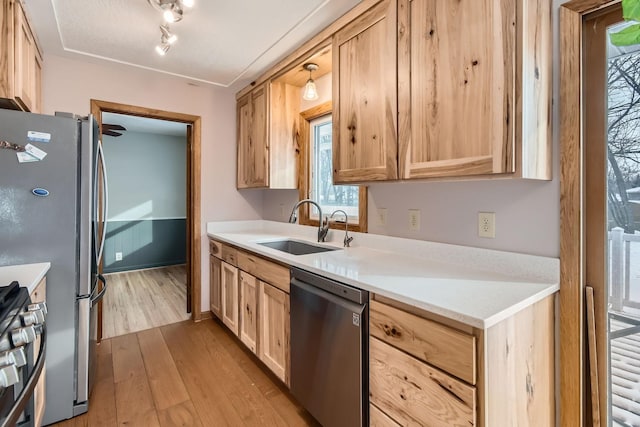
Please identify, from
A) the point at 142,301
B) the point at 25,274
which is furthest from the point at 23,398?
the point at 142,301

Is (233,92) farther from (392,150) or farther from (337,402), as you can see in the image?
(337,402)

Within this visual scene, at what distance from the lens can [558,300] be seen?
126cm

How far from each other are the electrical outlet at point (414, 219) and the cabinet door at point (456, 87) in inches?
15.0

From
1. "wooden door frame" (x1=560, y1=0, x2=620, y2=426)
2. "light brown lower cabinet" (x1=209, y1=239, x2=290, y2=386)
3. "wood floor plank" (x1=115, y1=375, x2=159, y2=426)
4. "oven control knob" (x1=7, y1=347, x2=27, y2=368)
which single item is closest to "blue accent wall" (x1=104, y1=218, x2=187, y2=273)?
"light brown lower cabinet" (x1=209, y1=239, x2=290, y2=386)

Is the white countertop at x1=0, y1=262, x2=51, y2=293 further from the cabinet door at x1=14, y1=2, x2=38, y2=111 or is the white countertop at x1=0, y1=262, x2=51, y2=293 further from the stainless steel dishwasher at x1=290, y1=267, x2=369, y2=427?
the stainless steel dishwasher at x1=290, y1=267, x2=369, y2=427

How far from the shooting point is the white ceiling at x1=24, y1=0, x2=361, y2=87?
5.95 ft

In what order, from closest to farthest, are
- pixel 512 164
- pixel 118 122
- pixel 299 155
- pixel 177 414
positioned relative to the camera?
pixel 512 164, pixel 177 414, pixel 299 155, pixel 118 122

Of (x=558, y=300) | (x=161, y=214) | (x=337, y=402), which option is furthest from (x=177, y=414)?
(x=161, y=214)

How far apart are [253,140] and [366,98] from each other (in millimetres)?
1497

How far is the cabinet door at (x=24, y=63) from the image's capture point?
1.70 meters

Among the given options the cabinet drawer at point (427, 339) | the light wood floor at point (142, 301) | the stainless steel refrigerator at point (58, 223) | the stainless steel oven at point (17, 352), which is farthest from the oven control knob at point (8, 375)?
the light wood floor at point (142, 301)

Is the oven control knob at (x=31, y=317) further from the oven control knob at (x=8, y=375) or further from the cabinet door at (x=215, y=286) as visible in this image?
the cabinet door at (x=215, y=286)

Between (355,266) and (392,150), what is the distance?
61cm

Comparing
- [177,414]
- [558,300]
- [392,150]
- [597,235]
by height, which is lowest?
[177,414]
